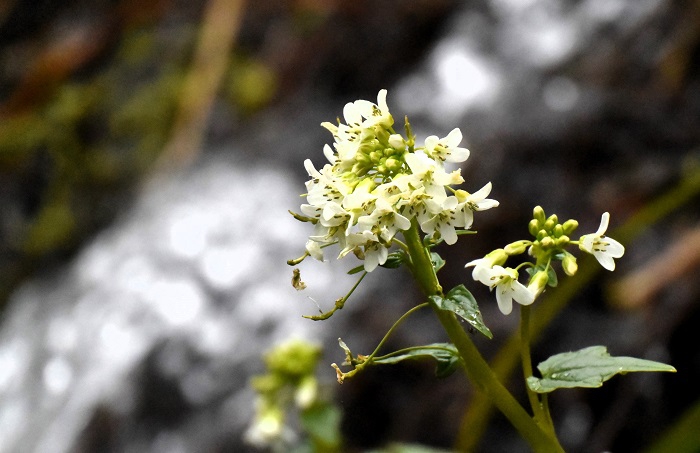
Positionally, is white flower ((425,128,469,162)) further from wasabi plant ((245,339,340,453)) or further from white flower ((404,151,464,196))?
wasabi plant ((245,339,340,453))

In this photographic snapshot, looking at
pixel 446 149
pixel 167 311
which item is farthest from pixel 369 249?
pixel 167 311

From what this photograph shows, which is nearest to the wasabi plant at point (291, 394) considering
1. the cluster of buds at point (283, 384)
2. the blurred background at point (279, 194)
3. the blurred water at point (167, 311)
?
the cluster of buds at point (283, 384)

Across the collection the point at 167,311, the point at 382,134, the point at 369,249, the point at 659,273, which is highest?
the point at 167,311

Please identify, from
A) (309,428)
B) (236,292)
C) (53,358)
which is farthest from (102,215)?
(309,428)

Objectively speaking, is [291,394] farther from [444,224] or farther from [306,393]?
[444,224]

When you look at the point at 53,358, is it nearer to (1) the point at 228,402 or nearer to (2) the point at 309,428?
(1) the point at 228,402

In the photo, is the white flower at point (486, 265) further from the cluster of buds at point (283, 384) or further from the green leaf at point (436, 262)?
the cluster of buds at point (283, 384)
